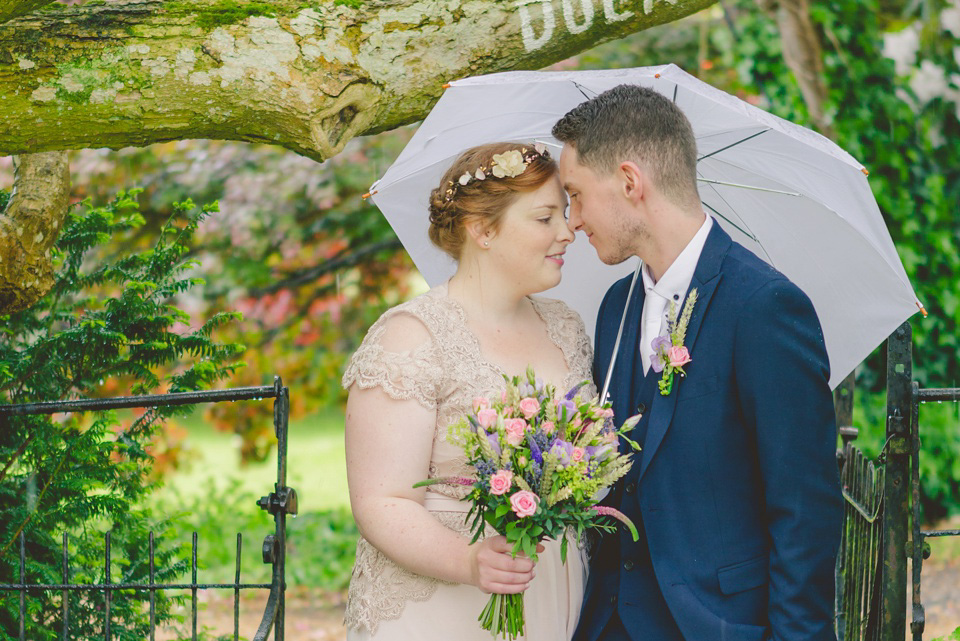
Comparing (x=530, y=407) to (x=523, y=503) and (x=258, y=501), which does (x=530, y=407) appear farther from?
(x=258, y=501)

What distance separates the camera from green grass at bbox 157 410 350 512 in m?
9.05

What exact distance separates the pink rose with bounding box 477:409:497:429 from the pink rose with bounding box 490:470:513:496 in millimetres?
132

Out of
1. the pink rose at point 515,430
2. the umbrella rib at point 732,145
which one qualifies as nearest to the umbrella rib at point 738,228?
the umbrella rib at point 732,145

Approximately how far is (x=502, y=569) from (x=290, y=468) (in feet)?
24.9

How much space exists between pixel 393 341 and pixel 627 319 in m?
0.67

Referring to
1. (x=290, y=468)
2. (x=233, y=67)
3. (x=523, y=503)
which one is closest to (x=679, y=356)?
(x=523, y=503)

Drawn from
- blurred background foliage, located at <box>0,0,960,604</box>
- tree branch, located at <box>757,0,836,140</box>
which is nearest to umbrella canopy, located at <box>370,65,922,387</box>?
blurred background foliage, located at <box>0,0,960,604</box>

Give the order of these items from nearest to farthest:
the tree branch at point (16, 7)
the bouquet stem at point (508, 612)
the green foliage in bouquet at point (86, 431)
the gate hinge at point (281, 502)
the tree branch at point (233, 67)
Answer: the bouquet stem at point (508, 612) → the tree branch at point (16, 7) → the tree branch at point (233, 67) → the gate hinge at point (281, 502) → the green foliage in bouquet at point (86, 431)

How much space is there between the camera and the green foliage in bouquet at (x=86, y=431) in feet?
12.2

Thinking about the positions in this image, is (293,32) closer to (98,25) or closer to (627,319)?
(98,25)

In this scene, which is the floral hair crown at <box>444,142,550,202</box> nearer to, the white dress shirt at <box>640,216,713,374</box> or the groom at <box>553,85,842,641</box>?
the groom at <box>553,85,842,641</box>

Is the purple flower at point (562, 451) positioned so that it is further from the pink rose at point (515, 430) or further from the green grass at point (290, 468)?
the green grass at point (290, 468)

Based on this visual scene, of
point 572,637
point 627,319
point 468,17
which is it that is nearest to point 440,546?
point 572,637

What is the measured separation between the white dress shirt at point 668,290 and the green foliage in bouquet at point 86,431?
6.14 ft
